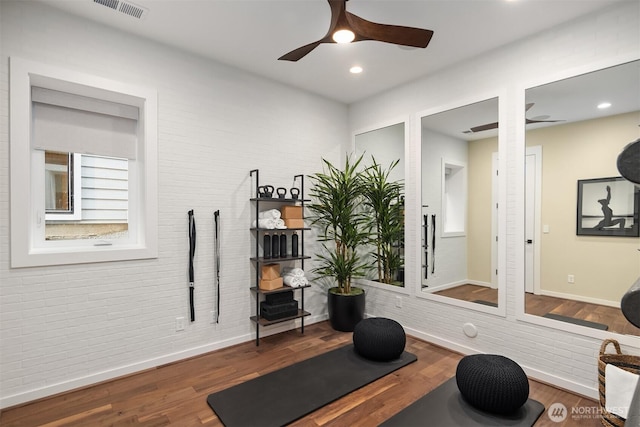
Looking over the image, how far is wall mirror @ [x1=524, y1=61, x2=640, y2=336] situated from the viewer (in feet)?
8.07

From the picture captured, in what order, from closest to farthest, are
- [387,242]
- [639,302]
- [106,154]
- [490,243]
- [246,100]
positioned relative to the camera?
[639,302]
[106,154]
[490,243]
[246,100]
[387,242]

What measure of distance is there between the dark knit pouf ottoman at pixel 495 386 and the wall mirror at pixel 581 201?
0.74 meters

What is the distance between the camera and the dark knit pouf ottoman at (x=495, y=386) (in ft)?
7.45

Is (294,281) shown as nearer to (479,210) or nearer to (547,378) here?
(479,210)

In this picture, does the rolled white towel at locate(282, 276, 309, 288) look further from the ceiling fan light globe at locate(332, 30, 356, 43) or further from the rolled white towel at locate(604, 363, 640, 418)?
the rolled white towel at locate(604, 363, 640, 418)

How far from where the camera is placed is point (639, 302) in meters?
0.37

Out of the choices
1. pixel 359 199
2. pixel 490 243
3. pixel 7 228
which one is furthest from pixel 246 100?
pixel 490 243

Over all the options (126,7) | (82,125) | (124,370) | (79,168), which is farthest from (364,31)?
(124,370)

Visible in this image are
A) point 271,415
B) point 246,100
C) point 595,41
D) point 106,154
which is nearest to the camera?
point 271,415

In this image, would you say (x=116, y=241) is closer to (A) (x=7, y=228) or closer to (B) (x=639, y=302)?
(A) (x=7, y=228)

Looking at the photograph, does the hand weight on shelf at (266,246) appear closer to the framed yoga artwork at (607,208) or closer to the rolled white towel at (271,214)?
the rolled white towel at (271,214)

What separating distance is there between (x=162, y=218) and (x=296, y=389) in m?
1.86

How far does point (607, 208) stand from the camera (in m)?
2.55

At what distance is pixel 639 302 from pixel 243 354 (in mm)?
3377
